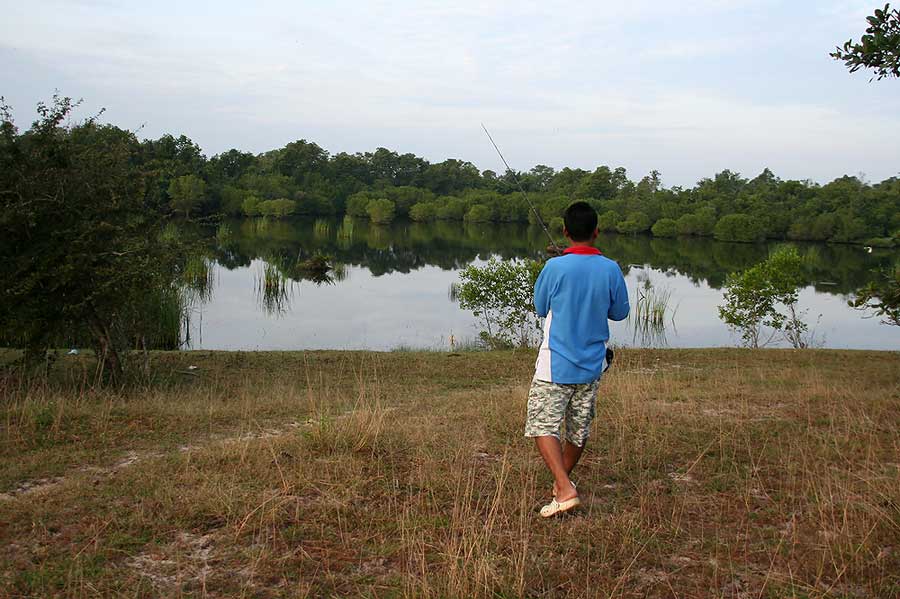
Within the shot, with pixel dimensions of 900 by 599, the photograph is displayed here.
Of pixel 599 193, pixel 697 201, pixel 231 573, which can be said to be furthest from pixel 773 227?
pixel 231 573

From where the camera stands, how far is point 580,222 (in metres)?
4.07

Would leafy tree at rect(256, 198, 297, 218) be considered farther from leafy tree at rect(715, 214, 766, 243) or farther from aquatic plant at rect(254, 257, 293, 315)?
aquatic plant at rect(254, 257, 293, 315)

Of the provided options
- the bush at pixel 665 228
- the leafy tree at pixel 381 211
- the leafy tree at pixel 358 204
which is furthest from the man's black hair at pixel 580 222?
the leafy tree at pixel 358 204

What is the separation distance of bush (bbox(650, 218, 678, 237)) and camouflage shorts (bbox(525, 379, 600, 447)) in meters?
53.0

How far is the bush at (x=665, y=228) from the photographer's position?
54.8 meters

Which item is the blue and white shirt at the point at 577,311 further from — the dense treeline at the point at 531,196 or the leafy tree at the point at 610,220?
the leafy tree at the point at 610,220

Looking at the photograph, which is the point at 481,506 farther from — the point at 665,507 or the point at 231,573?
the point at 231,573

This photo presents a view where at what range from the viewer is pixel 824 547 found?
11.7ft

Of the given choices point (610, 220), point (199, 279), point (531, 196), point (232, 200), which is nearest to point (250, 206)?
point (232, 200)

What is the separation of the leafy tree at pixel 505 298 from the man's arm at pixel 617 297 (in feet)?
32.7

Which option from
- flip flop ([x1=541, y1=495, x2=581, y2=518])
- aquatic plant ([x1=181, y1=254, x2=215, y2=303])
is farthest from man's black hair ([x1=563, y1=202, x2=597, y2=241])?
aquatic plant ([x1=181, y1=254, x2=215, y2=303])

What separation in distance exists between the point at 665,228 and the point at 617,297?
53.0 meters

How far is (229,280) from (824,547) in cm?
2459

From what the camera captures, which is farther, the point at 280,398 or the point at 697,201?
the point at 697,201
